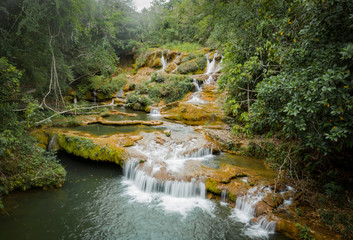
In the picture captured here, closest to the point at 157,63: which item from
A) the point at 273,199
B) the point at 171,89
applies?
the point at 171,89

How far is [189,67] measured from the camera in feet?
73.6

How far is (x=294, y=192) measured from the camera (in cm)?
579

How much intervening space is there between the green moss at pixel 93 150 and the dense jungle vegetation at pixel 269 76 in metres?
1.19

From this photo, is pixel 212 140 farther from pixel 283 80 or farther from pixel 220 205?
pixel 283 80

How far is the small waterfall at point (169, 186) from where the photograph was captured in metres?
6.33

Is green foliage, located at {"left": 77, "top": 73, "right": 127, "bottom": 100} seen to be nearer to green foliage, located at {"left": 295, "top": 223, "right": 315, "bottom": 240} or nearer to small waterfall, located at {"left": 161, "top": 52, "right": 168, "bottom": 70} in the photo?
small waterfall, located at {"left": 161, "top": 52, "right": 168, "bottom": 70}

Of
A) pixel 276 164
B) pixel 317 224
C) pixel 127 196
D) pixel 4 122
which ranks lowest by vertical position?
pixel 127 196

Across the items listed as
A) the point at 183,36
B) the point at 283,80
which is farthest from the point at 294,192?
the point at 183,36

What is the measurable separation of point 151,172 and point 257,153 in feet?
16.9

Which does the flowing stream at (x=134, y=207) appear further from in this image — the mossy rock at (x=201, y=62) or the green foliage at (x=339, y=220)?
the mossy rock at (x=201, y=62)

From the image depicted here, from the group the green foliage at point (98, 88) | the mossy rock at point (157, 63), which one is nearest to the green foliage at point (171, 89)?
the green foliage at point (98, 88)

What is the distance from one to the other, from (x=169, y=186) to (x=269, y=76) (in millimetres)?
5620

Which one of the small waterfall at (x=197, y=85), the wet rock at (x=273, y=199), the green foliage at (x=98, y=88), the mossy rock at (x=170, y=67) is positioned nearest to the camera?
the wet rock at (x=273, y=199)

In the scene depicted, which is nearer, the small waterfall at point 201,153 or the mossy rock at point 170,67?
the small waterfall at point 201,153
